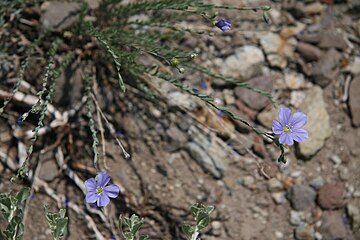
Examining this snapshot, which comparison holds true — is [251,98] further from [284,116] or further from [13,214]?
[13,214]

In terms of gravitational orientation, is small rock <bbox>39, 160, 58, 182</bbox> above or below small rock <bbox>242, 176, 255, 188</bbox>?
above

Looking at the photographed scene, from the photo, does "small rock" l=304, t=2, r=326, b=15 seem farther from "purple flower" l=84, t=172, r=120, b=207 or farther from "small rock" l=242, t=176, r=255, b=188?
"purple flower" l=84, t=172, r=120, b=207

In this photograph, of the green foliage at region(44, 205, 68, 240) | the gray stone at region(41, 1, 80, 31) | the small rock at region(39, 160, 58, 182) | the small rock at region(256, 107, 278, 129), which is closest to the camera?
the green foliage at region(44, 205, 68, 240)

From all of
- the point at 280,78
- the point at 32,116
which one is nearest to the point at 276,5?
the point at 280,78

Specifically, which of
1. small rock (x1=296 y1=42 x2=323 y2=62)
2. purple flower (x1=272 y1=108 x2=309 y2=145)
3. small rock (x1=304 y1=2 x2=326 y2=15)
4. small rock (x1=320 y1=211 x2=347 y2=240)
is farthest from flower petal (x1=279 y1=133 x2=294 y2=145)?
small rock (x1=304 y1=2 x2=326 y2=15)

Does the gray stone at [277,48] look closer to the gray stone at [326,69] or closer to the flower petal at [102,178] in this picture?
the gray stone at [326,69]

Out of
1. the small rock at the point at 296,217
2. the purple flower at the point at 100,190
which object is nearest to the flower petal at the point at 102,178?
the purple flower at the point at 100,190

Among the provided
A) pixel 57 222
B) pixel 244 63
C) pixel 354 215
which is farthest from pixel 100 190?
pixel 354 215
